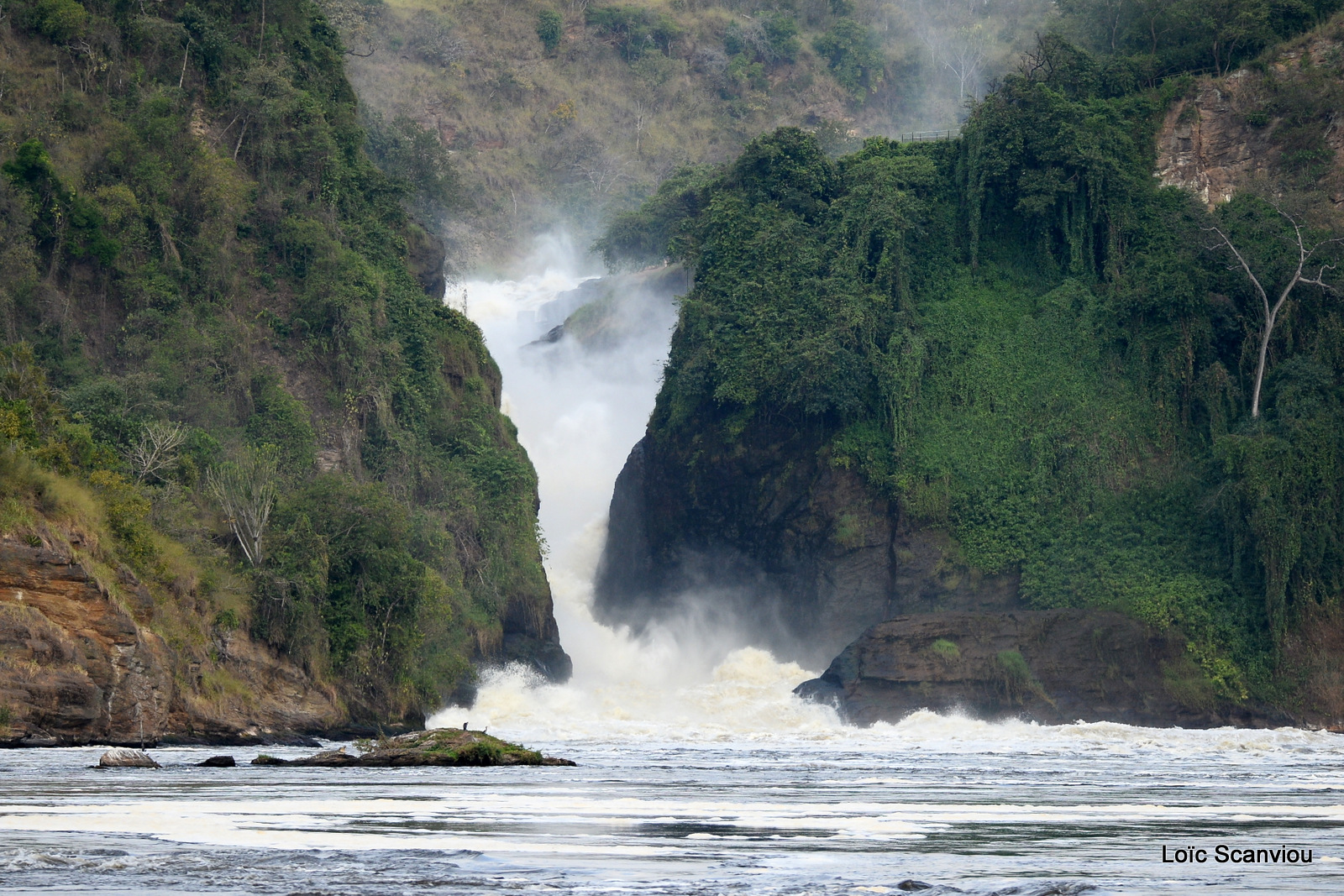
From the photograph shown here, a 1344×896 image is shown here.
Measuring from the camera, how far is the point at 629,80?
147500 mm

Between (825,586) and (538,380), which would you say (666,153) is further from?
(825,586)

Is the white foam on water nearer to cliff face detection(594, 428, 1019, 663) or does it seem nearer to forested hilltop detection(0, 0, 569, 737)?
cliff face detection(594, 428, 1019, 663)

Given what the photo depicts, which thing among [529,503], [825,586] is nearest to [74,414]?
[529,503]

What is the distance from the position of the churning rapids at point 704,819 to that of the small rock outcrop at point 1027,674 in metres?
7.13

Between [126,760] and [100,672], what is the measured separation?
398 inches

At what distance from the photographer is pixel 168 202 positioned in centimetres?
6194

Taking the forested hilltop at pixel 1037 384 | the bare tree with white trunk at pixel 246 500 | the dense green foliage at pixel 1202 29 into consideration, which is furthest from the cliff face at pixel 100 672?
the dense green foliage at pixel 1202 29

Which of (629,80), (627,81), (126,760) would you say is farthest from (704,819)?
(629,80)

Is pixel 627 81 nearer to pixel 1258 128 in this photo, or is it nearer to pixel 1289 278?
pixel 1258 128

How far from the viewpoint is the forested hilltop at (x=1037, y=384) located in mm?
60906

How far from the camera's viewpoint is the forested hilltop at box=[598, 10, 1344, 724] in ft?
200

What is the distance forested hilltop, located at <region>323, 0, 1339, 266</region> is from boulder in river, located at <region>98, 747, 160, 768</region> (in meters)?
108

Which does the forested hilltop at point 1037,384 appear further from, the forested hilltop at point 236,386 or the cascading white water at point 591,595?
the forested hilltop at point 236,386

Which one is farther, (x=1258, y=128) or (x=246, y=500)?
(x=1258, y=128)
